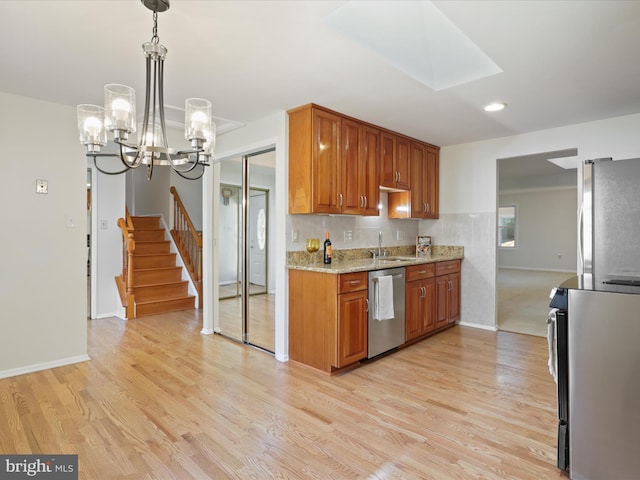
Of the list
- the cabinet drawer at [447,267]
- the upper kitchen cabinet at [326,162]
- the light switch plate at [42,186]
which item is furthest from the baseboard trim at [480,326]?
the light switch plate at [42,186]

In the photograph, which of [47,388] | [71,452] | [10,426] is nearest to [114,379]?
[47,388]

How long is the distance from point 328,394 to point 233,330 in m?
1.95

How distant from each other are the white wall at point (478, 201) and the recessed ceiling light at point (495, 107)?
3.74 ft

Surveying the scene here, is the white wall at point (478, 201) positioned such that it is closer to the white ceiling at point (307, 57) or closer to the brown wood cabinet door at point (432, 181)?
the brown wood cabinet door at point (432, 181)

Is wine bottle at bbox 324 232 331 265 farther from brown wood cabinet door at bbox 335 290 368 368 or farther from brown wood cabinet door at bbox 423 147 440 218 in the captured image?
brown wood cabinet door at bbox 423 147 440 218

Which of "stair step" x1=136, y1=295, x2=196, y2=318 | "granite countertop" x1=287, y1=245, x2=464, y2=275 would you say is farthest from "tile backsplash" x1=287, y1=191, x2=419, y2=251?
"stair step" x1=136, y1=295, x2=196, y2=318

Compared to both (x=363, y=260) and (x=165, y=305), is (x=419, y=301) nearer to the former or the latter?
(x=363, y=260)

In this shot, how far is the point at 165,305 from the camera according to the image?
552 centimetres

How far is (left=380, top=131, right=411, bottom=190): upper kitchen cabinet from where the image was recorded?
4.14 meters

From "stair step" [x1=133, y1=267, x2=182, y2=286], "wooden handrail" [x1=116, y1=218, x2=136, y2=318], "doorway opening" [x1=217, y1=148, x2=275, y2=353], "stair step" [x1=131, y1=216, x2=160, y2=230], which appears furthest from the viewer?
"stair step" [x1=131, y1=216, x2=160, y2=230]

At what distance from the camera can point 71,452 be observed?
203 centimetres

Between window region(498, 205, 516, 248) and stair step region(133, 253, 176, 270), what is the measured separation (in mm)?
9195

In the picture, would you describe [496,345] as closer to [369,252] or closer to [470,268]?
[470,268]

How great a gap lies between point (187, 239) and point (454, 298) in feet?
14.8
